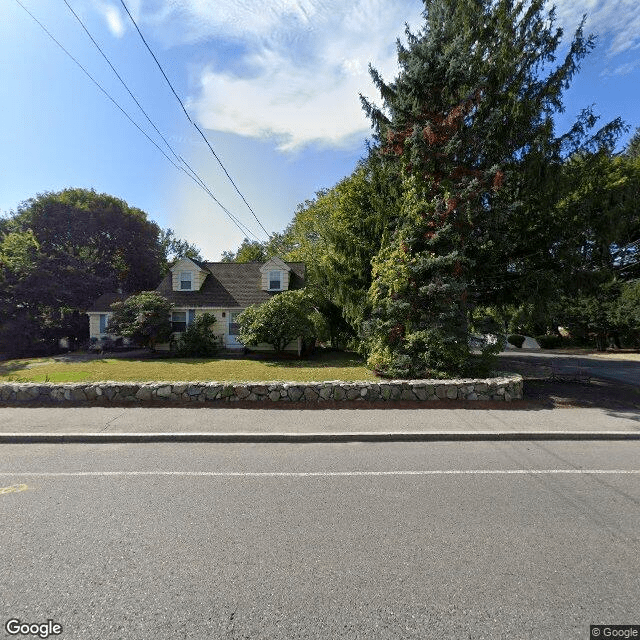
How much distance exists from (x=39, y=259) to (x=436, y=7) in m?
26.8

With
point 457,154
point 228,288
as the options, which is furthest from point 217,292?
point 457,154

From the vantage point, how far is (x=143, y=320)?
1716 centimetres

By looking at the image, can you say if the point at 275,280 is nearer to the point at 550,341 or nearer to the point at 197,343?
the point at 197,343

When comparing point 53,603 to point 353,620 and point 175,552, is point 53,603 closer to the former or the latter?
point 175,552

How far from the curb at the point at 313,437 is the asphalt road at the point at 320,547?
0.83 meters

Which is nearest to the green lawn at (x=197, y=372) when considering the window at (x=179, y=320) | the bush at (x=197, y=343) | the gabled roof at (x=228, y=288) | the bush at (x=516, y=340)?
the bush at (x=197, y=343)

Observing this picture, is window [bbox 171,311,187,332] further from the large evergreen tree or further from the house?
the large evergreen tree

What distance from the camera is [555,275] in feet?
34.3

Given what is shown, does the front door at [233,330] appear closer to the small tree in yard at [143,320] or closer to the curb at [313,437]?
the small tree in yard at [143,320]

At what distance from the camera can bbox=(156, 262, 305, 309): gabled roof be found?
1998 cm

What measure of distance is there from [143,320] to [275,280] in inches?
298

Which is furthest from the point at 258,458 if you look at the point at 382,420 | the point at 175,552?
the point at 382,420

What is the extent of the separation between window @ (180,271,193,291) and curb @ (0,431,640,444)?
50.6 ft

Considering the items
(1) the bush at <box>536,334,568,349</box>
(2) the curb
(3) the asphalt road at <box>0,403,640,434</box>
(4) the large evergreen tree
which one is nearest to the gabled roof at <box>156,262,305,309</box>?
(4) the large evergreen tree
